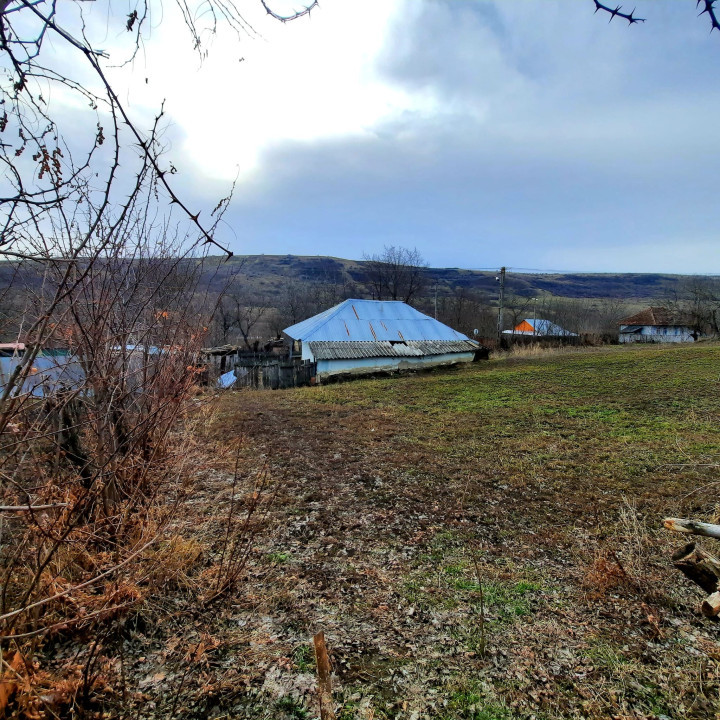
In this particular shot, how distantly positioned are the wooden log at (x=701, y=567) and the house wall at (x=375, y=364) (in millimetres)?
16051

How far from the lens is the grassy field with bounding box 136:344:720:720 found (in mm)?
2369

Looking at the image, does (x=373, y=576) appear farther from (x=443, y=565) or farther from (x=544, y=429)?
(x=544, y=429)

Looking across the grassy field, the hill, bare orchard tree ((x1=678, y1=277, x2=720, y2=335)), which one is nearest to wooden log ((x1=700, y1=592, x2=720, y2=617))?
the grassy field

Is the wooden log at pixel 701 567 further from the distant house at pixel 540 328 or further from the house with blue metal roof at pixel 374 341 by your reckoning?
the distant house at pixel 540 328

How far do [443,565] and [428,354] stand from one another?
17.8 metres

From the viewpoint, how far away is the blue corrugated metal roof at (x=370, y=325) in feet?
67.9

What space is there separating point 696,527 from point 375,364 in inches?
687

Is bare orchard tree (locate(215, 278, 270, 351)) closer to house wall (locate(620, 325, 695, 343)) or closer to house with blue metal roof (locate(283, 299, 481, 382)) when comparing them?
house with blue metal roof (locate(283, 299, 481, 382))

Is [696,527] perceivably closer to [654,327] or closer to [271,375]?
[271,375]

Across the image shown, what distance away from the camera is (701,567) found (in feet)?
8.68

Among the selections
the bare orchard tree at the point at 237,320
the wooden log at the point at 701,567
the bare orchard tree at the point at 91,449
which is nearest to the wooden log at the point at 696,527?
the wooden log at the point at 701,567

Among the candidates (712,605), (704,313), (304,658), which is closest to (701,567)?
(712,605)

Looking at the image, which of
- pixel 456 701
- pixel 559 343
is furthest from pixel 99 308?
pixel 559 343

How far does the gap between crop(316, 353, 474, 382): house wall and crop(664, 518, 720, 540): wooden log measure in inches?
630
